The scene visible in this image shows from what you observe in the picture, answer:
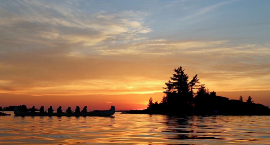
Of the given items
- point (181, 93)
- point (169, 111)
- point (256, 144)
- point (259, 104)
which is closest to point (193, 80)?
point (181, 93)

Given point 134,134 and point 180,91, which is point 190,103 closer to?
point 180,91

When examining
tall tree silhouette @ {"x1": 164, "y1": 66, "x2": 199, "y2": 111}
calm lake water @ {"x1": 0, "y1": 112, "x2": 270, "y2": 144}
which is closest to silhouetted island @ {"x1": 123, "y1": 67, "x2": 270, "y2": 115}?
tall tree silhouette @ {"x1": 164, "y1": 66, "x2": 199, "y2": 111}

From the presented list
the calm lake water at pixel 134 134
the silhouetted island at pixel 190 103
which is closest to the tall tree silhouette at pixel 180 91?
the silhouetted island at pixel 190 103

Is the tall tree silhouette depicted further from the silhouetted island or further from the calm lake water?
the calm lake water

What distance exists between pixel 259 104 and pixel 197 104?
1894 inches

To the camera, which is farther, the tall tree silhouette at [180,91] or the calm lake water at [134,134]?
the tall tree silhouette at [180,91]

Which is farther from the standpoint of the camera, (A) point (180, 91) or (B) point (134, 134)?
(A) point (180, 91)

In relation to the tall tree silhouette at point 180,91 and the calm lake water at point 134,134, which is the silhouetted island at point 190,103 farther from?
the calm lake water at point 134,134

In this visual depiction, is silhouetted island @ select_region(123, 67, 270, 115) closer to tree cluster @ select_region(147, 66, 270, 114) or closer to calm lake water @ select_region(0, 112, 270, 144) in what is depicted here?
tree cluster @ select_region(147, 66, 270, 114)

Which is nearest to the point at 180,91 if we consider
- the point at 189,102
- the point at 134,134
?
the point at 189,102

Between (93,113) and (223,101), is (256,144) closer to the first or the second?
(93,113)

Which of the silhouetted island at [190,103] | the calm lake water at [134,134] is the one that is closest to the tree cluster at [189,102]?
the silhouetted island at [190,103]

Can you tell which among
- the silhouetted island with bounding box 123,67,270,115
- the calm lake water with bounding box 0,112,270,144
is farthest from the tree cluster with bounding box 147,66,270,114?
the calm lake water with bounding box 0,112,270,144

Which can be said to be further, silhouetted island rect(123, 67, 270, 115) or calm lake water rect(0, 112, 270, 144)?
silhouetted island rect(123, 67, 270, 115)
